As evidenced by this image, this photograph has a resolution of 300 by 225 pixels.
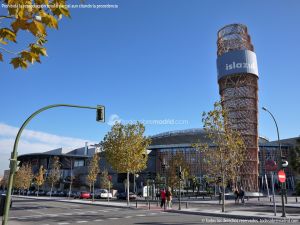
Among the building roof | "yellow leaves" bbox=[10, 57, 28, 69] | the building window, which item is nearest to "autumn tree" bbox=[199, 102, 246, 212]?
"yellow leaves" bbox=[10, 57, 28, 69]

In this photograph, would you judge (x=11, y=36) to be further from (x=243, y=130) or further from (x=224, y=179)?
A: (x=243, y=130)

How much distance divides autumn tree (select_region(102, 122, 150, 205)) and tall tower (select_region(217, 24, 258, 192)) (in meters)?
35.8

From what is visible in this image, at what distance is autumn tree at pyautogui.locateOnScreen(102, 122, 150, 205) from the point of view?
36.9 meters

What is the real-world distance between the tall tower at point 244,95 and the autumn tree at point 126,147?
35.8 metres

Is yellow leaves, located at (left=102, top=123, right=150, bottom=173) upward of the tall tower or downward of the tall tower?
downward

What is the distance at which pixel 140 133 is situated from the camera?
128ft

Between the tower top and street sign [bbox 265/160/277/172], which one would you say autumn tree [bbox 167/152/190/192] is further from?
the tower top

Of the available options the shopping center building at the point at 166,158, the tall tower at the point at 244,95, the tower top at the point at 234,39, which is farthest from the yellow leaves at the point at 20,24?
the shopping center building at the point at 166,158

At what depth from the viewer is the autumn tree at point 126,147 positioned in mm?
36938

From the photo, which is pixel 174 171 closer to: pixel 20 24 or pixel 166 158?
pixel 20 24

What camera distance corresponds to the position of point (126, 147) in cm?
3716

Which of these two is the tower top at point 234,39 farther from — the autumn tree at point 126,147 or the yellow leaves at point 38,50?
the yellow leaves at point 38,50

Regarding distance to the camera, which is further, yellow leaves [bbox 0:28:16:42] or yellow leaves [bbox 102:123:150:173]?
yellow leaves [bbox 102:123:150:173]

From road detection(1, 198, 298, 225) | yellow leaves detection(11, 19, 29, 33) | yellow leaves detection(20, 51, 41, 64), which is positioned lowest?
road detection(1, 198, 298, 225)
